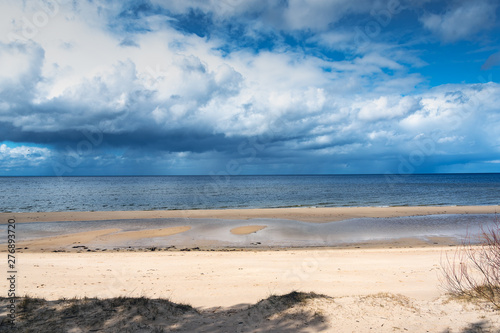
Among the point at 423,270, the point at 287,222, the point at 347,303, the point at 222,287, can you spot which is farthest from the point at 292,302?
the point at 287,222

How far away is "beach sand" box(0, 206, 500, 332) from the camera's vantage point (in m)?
7.12

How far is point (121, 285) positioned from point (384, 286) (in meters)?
9.07

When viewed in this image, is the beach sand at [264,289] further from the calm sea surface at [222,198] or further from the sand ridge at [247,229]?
the calm sea surface at [222,198]

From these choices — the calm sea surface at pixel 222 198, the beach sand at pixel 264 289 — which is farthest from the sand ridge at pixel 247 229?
the calm sea surface at pixel 222 198

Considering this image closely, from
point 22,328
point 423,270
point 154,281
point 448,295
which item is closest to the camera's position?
point 22,328

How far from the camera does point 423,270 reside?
1276 centimetres

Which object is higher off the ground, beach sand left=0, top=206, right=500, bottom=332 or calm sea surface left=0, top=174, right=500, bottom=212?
beach sand left=0, top=206, right=500, bottom=332

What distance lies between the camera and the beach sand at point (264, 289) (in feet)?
23.4

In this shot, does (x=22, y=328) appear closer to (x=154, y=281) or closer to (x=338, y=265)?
(x=154, y=281)

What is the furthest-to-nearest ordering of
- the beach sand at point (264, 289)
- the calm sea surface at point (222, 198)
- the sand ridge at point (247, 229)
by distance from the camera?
A: the calm sea surface at point (222, 198) → the sand ridge at point (247, 229) → the beach sand at point (264, 289)

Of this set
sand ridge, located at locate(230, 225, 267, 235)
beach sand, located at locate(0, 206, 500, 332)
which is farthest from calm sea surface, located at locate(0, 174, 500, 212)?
beach sand, located at locate(0, 206, 500, 332)

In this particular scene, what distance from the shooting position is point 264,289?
35.0ft

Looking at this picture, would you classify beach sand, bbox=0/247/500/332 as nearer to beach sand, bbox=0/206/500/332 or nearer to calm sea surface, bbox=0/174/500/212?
beach sand, bbox=0/206/500/332

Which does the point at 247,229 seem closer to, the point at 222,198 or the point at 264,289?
the point at 264,289
